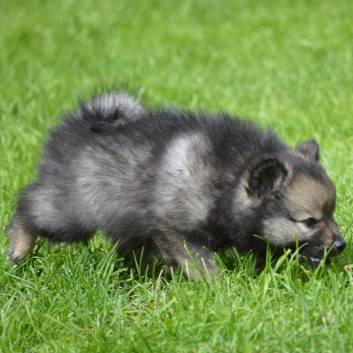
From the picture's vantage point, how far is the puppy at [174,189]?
432 cm

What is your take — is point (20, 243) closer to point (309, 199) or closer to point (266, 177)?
point (266, 177)

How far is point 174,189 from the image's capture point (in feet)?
14.8

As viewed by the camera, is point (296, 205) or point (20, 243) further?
point (20, 243)

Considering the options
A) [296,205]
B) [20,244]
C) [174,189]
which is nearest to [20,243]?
[20,244]

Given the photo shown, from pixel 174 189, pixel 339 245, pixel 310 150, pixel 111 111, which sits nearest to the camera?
pixel 339 245

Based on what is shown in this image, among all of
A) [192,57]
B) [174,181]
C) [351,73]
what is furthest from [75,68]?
[174,181]

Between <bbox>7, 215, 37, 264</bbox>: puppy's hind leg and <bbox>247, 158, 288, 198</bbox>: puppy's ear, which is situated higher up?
<bbox>247, 158, 288, 198</bbox>: puppy's ear

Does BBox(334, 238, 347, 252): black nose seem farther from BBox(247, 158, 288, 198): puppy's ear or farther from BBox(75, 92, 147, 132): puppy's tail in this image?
BBox(75, 92, 147, 132): puppy's tail

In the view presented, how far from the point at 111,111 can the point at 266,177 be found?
3.95 ft

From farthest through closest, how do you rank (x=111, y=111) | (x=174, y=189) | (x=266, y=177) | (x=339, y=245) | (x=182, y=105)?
(x=182, y=105), (x=111, y=111), (x=174, y=189), (x=266, y=177), (x=339, y=245)

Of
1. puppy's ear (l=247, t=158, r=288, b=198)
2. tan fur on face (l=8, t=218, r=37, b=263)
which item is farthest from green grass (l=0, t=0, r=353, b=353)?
puppy's ear (l=247, t=158, r=288, b=198)

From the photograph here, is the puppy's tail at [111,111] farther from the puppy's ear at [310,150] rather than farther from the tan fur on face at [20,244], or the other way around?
the puppy's ear at [310,150]

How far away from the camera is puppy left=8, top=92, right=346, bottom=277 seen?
14.2 feet

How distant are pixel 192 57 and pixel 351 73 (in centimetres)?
215
